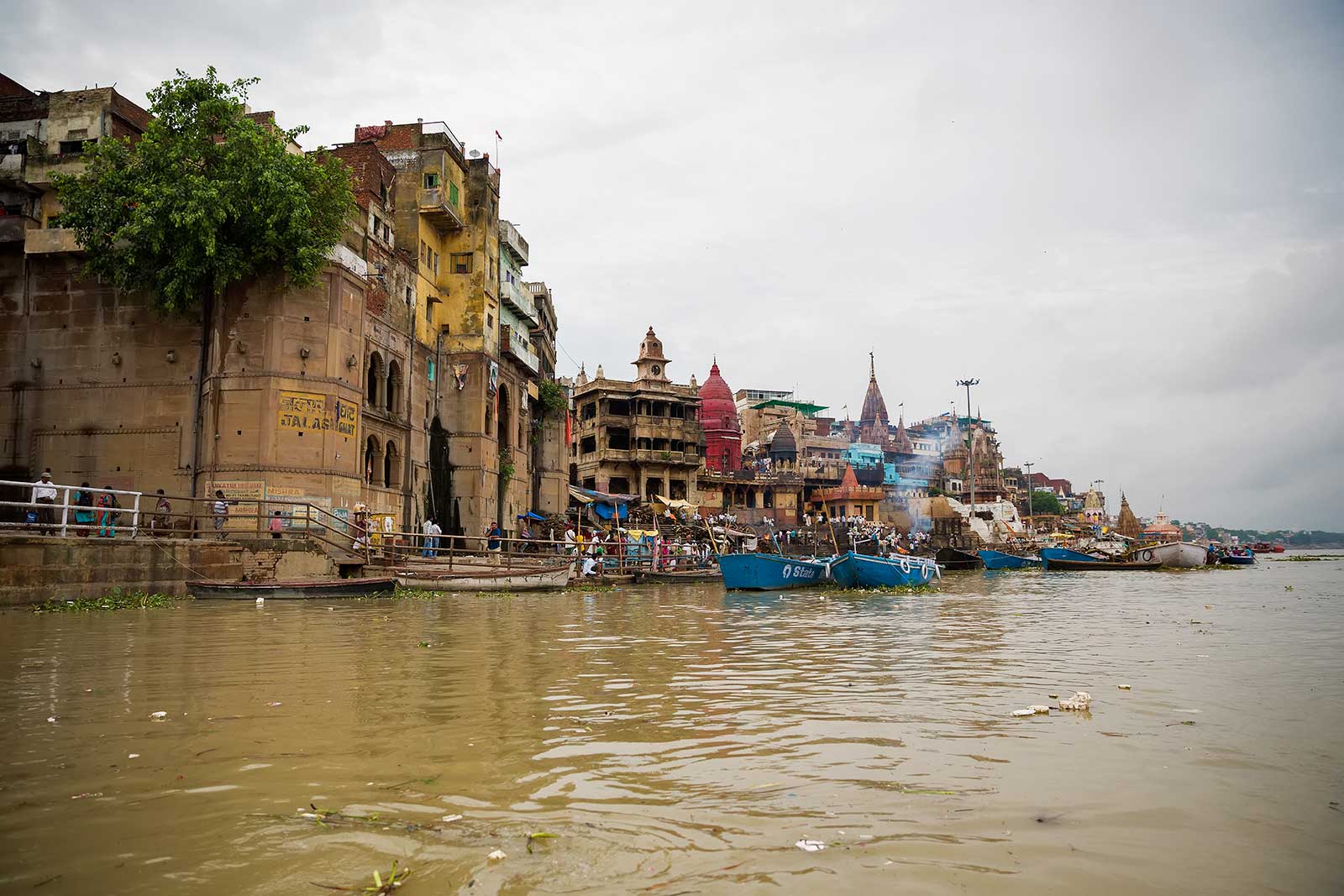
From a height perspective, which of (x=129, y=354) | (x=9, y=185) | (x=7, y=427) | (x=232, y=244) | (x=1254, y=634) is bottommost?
(x=1254, y=634)

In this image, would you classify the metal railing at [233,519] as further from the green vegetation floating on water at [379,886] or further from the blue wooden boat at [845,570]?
the green vegetation floating on water at [379,886]

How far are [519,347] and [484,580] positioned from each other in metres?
19.6

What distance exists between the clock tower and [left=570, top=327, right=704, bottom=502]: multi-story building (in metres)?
0.13

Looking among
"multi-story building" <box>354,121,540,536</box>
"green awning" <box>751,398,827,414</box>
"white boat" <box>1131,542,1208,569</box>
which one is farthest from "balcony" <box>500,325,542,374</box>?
"green awning" <box>751,398,827,414</box>

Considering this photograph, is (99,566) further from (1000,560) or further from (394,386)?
(1000,560)

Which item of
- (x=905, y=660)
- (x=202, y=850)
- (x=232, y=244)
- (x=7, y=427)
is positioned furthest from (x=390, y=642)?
(x=7, y=427)

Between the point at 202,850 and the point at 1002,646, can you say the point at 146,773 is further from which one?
the point at 1002,646

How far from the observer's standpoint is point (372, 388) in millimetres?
31141

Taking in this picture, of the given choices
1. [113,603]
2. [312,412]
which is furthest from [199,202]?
[113,603]

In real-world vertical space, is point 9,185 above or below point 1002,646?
above

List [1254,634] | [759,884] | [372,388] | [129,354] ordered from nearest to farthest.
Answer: [759,884]
[1254,634]
[129,354]
[372,388]

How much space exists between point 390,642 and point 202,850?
7.54 metres

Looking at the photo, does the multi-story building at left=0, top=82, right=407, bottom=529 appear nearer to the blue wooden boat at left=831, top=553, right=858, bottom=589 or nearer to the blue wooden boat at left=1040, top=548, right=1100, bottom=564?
the blue wooden boat at left=831, top=553, right=858, bottom=589

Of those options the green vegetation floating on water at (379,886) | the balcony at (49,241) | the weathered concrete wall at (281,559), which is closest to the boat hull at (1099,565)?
the weathered concrete wall at (281,559)
